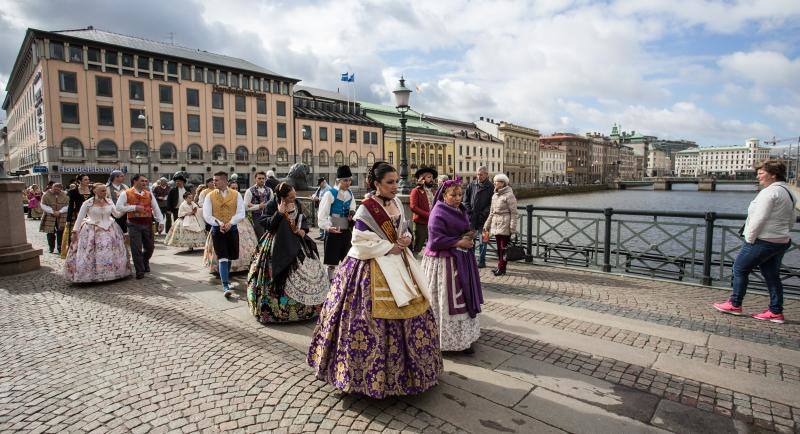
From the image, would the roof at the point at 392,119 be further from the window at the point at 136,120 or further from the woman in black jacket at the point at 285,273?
the woman in black jacket at the point at 285,273

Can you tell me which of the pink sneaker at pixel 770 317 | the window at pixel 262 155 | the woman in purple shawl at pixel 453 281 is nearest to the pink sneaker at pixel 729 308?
the pink sneaker at pixel 770 317

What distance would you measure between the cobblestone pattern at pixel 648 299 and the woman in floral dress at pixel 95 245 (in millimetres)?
6284

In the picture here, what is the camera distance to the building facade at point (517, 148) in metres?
92.4

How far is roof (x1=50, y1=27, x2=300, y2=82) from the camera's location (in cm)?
4170

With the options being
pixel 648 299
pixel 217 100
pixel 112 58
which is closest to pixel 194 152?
pixel 217 100

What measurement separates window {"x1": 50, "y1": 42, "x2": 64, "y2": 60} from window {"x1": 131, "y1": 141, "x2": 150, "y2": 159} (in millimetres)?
9193

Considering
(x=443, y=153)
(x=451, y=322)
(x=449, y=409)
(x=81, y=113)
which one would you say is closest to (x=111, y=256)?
(x=451, y=322)

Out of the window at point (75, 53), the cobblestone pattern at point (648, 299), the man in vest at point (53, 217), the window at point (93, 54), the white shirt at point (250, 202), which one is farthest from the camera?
the window at point (93, 54)

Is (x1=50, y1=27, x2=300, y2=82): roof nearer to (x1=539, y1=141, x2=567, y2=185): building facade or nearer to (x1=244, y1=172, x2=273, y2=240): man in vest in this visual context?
(x1=244, y1=172, x2=273, y2=240): man in vest

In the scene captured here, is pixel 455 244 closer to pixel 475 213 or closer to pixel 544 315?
pixel 544 315

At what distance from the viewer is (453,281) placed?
13.8 feet

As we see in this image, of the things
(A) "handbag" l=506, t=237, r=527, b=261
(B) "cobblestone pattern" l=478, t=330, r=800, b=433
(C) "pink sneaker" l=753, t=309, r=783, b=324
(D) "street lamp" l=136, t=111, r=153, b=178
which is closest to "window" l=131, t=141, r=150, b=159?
(D) "street lamp" l=136, t=111, r=153, b=178

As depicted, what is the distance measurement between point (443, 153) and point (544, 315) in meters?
72.0

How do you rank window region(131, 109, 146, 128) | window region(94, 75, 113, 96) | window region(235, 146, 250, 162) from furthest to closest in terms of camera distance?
window region(235, 146, 250, 162)
window region(131, 109, 146, 128)
window region(94, 75, 113, 96)
